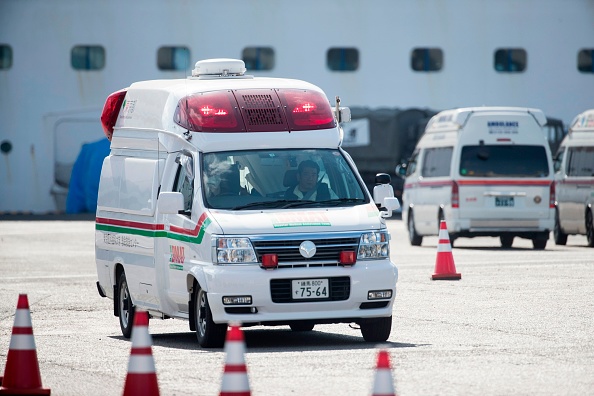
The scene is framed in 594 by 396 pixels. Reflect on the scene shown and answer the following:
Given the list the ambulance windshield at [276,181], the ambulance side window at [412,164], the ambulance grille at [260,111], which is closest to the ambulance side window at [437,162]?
the ambulance side window at [412,164]

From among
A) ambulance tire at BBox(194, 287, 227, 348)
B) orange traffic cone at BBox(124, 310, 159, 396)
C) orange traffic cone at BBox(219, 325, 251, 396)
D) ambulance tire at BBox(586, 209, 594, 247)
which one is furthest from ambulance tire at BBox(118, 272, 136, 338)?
ambulance tire at BBox(586, 209, 594, 247)

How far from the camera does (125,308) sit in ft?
48.4

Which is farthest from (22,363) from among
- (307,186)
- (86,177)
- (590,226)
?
(86,177)

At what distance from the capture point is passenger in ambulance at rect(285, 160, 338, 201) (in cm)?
1344

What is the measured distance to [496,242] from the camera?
3164 cm

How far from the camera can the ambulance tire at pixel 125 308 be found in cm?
1441

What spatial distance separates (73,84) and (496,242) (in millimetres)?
18315

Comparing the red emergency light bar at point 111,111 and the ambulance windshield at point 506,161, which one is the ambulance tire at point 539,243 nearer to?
the ambulance windshield at point 506,161

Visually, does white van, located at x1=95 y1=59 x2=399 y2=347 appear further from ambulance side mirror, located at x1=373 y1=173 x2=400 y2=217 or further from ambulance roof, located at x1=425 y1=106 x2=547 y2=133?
ambulance roof, located at x1=425 y1=106 x2=547 y2=133

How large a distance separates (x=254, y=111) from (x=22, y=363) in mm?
4650

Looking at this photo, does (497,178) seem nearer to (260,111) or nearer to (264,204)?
(260,111)

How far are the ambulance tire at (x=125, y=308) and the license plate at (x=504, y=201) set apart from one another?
1334 centimetres

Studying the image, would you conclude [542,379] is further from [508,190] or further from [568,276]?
[508,190]

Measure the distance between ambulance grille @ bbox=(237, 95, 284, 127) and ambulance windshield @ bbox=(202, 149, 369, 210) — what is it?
307 mm
